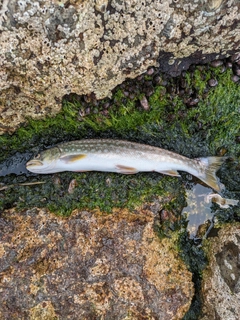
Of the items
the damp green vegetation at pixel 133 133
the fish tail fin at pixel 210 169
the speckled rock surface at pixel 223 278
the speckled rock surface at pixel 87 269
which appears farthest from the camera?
the fish tail fin at pixel 210 169

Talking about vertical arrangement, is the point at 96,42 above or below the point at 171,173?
above

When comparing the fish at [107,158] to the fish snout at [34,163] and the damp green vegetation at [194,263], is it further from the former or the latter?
the damp green vegetation at [194,263]

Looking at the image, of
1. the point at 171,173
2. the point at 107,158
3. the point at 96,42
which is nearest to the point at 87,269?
the point at 107,158

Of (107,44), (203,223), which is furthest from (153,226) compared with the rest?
(107,44)

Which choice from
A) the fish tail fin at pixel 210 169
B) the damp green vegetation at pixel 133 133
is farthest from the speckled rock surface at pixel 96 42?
the fish tail fin at pixel 210 169

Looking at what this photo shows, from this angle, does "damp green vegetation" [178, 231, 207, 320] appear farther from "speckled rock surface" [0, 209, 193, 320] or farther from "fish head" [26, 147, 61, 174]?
"fish head" [26, 147, 61, 174]

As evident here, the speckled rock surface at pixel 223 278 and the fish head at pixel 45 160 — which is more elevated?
the fish head at pixel 45 160

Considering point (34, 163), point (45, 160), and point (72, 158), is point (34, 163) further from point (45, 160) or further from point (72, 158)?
point (72, 158)
